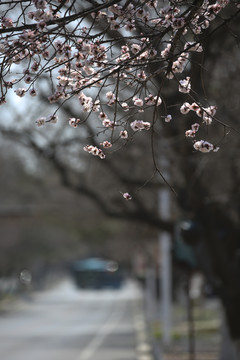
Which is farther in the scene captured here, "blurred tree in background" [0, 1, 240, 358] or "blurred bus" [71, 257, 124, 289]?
"blurred bus" [71, 257, 124, 289]

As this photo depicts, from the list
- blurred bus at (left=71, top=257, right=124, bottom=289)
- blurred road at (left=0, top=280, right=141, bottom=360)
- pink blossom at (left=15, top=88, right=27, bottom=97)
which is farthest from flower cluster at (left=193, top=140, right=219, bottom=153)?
blurred bus at (left=71, top=257, right=124, bottom=289)

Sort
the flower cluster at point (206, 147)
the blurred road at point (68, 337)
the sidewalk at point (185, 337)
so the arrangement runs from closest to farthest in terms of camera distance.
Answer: the flower cluster at point (206, 147)
the sidewalk at point (185, 337)
the blurred road at point (68, 337)

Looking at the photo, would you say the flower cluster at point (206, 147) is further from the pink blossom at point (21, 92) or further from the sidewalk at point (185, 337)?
the sidewalk at point (185, 337)

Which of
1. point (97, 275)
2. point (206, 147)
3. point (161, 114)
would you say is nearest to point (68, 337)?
point (161, 114)

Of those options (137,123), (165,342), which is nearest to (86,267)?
(165,342)

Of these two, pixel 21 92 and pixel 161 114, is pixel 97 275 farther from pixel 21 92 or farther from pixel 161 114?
pixel 21 92

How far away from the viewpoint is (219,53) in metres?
16.8

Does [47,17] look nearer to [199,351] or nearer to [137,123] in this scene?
[137,123]

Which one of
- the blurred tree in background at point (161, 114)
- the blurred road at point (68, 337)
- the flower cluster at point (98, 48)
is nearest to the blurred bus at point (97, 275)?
the blurred road at point (68, 337)

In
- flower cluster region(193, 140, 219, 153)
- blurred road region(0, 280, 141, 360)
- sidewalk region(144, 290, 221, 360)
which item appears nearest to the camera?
flower cluster region(193, 140, 219, 153)

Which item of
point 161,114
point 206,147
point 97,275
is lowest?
point 206,147

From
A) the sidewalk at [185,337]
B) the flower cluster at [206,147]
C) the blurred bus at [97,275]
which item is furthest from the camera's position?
the blurred bus at [97,275]

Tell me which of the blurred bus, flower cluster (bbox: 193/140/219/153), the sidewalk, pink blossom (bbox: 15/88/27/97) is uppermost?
the blurred bus

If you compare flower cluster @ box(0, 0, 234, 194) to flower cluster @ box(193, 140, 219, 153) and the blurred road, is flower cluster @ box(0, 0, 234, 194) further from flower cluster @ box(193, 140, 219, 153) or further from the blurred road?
the blurred road
